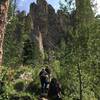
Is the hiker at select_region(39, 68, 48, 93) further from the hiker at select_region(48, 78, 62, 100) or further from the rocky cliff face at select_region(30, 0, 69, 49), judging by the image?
the rocky cliff face at select_region(30, 0, 69, 49)

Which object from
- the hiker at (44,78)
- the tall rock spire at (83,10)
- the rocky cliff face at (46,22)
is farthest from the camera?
the rocky cliff face at (46,22)

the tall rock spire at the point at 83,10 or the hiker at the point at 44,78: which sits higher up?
the tall rock spire at the point at 83,10

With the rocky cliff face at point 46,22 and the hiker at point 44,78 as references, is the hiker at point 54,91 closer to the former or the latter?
the hiker at point 44,78

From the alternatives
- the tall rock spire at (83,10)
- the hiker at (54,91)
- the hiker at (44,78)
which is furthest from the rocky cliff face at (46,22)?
the hiker at (44,78)

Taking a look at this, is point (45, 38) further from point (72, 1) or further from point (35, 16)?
point (72, 1)

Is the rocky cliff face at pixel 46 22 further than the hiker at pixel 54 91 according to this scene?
Yes

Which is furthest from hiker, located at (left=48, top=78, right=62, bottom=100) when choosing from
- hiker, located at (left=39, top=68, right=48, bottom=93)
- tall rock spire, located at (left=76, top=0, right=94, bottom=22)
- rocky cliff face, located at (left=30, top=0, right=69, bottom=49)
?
rocky cliff face, located at (left=30, top=0, right=69, bottom=49)

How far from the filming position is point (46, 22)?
3878 inches

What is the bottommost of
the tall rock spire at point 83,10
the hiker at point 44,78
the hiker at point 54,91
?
the hiker at point 54,91

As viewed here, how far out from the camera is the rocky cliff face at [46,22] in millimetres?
94312

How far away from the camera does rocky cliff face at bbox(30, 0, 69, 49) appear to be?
9431cm

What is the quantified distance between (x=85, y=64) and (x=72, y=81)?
5.15ft

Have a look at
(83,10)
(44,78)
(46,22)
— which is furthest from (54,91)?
(46,22)

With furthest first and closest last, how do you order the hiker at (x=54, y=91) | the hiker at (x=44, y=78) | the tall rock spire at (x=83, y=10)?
the tall rock spire at (x=83, y=10), the hiker at (x=54, y=91), the hiker at (x=44, y=78)
